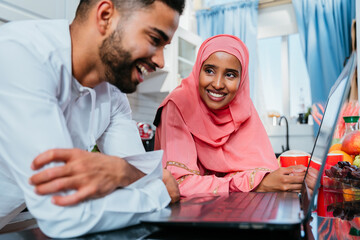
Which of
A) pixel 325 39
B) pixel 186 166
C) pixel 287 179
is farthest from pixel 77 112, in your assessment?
pixel 325 39

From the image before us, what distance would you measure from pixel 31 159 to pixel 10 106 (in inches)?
4.0

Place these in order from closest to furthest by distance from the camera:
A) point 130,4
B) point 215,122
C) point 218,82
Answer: point 130,4 < point 218,82 < point 215,122

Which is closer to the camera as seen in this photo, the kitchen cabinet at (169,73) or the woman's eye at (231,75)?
the woman's eye at (231,75)

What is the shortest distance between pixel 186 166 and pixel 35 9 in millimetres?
1129

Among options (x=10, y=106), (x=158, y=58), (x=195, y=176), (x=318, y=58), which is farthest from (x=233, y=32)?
(x=10, y=106)

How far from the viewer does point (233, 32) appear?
163 inches

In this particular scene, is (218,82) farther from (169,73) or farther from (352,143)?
(169,73)

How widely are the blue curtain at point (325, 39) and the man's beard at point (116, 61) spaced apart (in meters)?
3.24

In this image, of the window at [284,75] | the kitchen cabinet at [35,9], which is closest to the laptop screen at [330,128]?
the kitchen cabinet at [35,9]

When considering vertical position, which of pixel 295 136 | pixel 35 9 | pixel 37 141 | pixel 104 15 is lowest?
pixel 295 136

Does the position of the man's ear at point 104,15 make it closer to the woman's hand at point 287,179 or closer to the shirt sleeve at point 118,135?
the shirt sleeve at point 118,135

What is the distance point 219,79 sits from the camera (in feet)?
4.78

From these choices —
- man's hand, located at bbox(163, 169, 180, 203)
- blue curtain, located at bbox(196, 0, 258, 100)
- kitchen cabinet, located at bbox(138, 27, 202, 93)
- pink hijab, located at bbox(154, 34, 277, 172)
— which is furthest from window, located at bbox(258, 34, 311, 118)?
man's hand, located at bbox(163, 169, 180, 203)

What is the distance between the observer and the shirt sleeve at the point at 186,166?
115 centimetres
